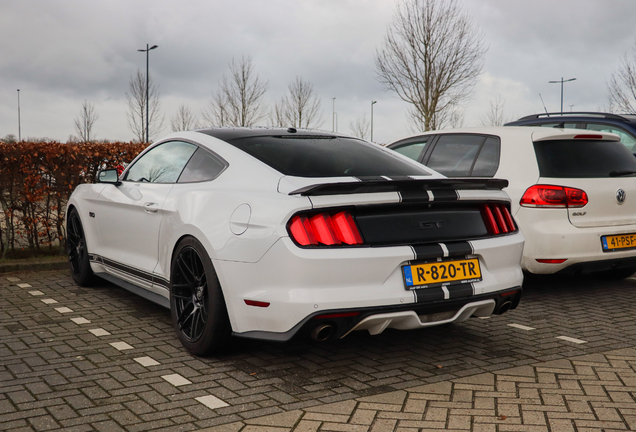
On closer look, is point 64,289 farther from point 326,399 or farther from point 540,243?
point 540,243

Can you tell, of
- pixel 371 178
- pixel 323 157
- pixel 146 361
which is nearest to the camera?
pixel 371 178

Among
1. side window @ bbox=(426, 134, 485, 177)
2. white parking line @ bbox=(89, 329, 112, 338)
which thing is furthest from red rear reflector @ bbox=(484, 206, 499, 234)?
white parking line @ bbox=(89, 329, 112, 338)

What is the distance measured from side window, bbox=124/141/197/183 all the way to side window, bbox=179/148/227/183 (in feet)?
0.31

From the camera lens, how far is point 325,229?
3.60m

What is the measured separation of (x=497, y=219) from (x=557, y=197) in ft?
6.13

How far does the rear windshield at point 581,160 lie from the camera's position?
604 cm

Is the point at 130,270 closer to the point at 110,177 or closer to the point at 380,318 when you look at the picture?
the point at 110,177

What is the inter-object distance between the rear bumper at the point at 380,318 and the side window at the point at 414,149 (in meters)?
3.57

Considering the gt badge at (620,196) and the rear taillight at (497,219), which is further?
the gt badge at (620,196)

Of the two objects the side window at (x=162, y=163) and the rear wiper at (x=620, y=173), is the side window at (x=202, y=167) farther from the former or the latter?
the rear wiper at (x=620, y=173)

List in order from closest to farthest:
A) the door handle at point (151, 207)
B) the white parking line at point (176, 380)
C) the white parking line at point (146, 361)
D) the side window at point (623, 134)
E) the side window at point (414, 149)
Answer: the white parking line at point (176, 380), the white parking line at point (146, 361), the door handle at point (151, 207), the side window at point (414, 149), the side window at point (623, 134)

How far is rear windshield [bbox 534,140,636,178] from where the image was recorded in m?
6.04

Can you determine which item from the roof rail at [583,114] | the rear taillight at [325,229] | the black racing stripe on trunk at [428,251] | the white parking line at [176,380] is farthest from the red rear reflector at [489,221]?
the roof rail at [583,114]

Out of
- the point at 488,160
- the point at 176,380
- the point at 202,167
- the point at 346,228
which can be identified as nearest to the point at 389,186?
the point at 346,228
